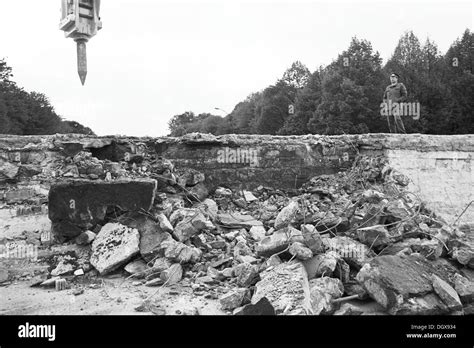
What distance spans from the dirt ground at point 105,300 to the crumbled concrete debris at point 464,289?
229 centimetres

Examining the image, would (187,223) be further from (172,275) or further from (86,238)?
(86,238)

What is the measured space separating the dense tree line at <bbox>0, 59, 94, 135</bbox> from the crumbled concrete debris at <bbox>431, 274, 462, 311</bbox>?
2311cm

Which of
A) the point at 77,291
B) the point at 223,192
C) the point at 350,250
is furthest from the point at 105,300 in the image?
the point at 223,192

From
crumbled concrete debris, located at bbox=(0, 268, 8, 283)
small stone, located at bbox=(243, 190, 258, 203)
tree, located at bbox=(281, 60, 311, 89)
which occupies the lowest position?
crumbled concrete debris, located at bbox=(0, 268, 8, 283)

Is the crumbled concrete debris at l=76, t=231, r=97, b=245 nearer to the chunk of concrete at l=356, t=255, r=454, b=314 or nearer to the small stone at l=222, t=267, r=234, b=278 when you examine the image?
the small stone at l=222, t=267, r=234, b=278

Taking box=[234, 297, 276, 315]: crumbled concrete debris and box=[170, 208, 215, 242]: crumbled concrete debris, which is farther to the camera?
box=[170, 208, 215, 242]: crumbled concrete debris

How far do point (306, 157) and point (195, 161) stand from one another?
2.13 meters

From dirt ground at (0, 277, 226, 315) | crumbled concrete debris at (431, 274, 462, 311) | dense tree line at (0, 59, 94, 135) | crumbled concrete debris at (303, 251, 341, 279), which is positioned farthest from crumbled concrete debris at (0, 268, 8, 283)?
dense tree line at (0, 59, 94, 135)

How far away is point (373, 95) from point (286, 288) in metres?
19.7

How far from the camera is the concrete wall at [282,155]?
22.3 feet

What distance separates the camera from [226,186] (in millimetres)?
7348

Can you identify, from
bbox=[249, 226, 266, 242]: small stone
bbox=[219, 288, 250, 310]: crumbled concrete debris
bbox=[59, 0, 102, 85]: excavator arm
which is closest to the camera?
bbox=[59, 0, 102, 85]: excavator arm

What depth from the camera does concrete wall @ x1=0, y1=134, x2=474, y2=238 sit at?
679 centimetres

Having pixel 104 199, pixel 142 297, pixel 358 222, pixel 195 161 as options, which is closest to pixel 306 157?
pixel 195 161
